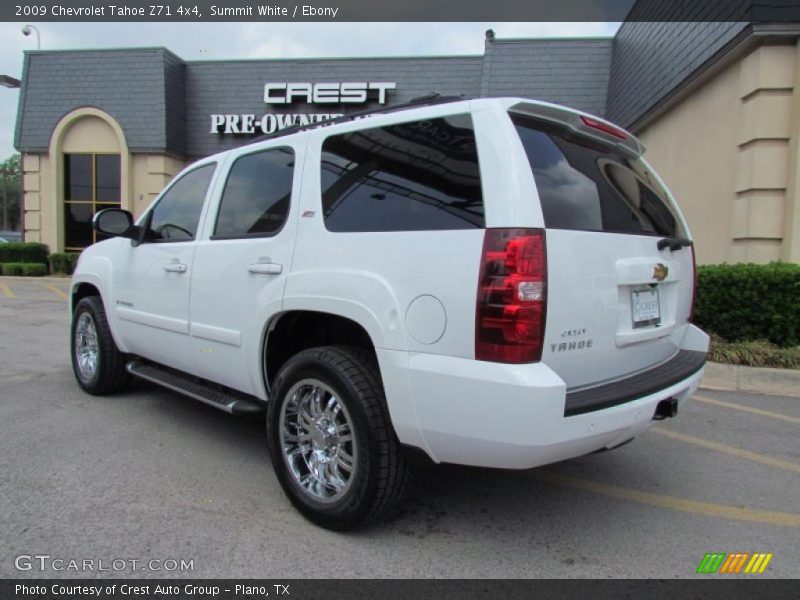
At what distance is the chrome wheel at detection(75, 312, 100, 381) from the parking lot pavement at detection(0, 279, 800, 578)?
0.45 m

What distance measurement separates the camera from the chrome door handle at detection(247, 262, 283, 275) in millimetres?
3059

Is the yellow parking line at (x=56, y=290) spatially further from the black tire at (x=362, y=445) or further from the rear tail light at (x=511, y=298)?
the rear tail light at (x=511, y=298)

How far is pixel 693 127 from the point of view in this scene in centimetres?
894

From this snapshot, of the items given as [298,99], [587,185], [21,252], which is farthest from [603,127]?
[21,252]

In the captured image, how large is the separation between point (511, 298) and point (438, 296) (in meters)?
0.30

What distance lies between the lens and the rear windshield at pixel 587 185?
2.47 m

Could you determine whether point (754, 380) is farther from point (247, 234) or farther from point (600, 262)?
point (247, 234)

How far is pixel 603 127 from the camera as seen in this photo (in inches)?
115

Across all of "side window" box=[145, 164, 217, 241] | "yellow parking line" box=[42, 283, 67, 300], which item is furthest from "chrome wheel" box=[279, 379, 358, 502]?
"yellow parking line" box=[42, 283, 67, 300]

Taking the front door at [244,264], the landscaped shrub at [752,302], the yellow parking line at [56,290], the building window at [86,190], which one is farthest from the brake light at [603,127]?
the building window at [86,190]

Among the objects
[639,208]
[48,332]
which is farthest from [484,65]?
[639,208]

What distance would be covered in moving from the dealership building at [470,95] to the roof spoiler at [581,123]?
5.24 metres

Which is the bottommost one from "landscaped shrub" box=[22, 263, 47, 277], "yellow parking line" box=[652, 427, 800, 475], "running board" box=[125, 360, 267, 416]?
"yellow parking line" box=[652, 427, 800, 475]
